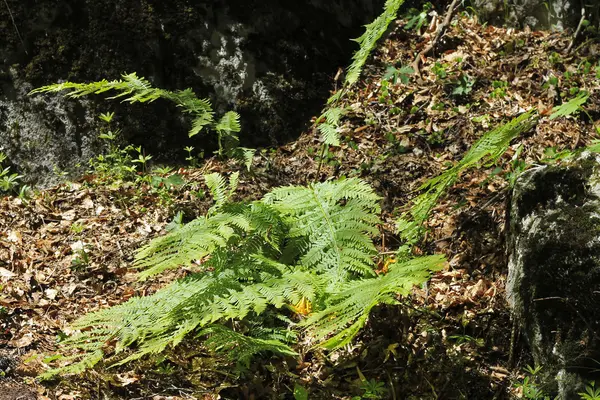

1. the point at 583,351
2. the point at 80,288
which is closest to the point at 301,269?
the point at 583,351

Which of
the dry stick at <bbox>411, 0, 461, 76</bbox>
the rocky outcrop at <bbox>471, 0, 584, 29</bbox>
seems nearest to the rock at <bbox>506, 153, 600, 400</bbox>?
the dry stick at <bbox>411, 0, 461, 76</bbox>

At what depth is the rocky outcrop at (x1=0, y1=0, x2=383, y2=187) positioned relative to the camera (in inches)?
191

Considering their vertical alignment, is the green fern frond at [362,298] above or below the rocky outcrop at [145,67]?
below

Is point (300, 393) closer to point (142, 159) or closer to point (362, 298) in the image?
point (362, 298)

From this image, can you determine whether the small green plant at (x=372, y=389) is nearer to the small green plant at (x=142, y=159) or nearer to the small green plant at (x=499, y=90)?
the small green plant at (x=142, y=159)

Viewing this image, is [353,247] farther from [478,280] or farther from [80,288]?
[80,288]

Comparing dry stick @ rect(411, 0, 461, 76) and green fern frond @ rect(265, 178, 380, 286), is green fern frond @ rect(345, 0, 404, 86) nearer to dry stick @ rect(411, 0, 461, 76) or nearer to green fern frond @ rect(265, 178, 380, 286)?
green fern frond @ rect(265, 178, 380, 286)

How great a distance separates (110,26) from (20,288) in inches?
86.6

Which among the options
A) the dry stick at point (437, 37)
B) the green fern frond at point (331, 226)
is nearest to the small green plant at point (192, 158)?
the green fern frond at point (331, 226)

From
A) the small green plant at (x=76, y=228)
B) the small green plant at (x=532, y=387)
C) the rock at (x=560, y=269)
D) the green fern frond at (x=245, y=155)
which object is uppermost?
the green fern frond at (x=245, y=155)

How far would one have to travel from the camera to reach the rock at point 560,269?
9.26 feet

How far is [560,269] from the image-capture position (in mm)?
2947

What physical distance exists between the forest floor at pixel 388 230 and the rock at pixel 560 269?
243 millimetres

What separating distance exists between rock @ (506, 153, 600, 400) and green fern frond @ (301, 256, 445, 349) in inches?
23.4
